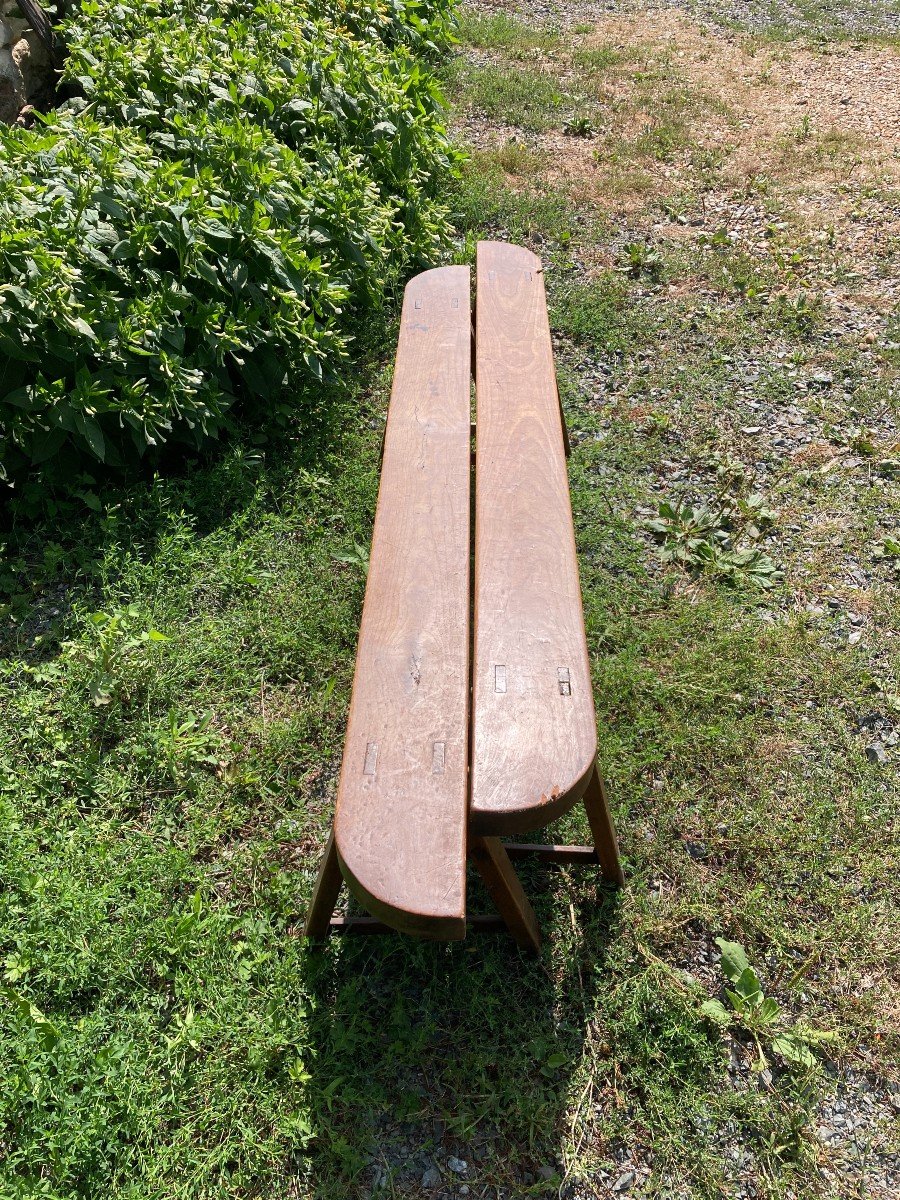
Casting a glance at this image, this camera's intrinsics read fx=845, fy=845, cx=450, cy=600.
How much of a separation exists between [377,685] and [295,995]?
90 centimetres

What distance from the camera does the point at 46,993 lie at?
212 centimetres

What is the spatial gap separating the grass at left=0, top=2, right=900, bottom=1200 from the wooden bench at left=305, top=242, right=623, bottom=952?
0.83 ft

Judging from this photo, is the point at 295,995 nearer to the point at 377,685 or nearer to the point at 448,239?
the point at 377,685

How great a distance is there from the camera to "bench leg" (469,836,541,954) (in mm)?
1897

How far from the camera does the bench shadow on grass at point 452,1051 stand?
192 centimetres

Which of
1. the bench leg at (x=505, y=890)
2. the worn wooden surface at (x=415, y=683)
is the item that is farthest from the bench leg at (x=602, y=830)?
the worn wooden surface at (x=415, y=683)

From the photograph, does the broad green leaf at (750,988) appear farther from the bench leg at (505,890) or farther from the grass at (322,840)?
the bench leg at (505,890)

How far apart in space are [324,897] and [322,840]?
16.0 inches

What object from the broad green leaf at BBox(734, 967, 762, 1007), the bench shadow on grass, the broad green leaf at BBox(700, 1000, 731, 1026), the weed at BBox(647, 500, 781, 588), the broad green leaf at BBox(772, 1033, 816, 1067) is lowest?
the bench shadow on grass

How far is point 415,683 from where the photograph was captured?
1.88m

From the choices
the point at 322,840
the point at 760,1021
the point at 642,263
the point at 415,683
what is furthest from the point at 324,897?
the point at 642,263

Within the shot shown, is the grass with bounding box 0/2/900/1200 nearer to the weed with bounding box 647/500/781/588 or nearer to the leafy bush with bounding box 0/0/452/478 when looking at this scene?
the weed with bounding box 647/500/781/588

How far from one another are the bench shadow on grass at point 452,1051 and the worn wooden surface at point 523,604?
0.74 metres

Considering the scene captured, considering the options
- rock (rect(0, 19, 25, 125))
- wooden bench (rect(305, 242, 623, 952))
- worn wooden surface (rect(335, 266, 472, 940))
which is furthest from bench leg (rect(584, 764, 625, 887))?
rock (rect(0, 19, 25, 125))
